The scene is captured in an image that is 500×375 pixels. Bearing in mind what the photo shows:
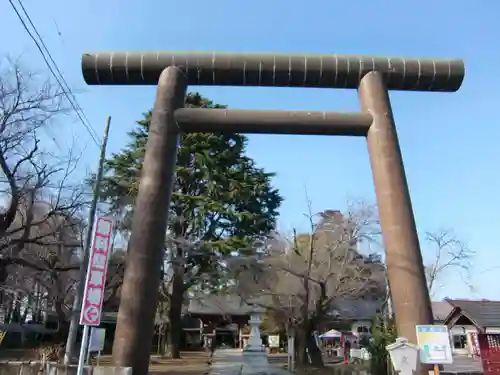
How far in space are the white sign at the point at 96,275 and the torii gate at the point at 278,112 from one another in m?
0.48

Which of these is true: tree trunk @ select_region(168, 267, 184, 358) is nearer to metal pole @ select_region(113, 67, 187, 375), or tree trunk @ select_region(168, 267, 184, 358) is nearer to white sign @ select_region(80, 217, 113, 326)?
metal pole @ select_region(113, 67, 187, 375)

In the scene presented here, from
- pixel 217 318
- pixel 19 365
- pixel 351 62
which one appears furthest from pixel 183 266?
pixel 351 62

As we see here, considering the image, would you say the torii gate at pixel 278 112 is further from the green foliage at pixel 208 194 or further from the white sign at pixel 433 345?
the green foliage at pixel 208 194

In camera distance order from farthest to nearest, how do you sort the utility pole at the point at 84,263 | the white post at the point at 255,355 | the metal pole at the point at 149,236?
the white post at the point at 255,355, the utility pole at the point at 84,263, the metal pole at the point at 149,236

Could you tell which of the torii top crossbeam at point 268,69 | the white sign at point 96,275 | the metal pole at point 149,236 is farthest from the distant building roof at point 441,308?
the white sign at point 96,275

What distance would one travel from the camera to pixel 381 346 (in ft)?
47.8

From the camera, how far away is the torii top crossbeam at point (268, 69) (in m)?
8.60

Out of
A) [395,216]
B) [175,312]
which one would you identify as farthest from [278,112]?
[175,312]

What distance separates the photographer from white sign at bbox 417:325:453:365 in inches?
264

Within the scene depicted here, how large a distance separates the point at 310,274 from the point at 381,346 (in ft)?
25.1

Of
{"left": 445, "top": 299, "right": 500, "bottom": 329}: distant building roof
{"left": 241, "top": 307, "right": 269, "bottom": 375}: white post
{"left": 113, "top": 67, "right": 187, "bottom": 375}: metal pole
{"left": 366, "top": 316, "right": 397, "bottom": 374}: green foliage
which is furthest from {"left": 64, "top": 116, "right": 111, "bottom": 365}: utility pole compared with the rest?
{"left": 445, "top": 299, "right": 500, "bottom": 329}: distant building roof

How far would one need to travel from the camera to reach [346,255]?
2127cm

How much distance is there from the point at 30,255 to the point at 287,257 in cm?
1320

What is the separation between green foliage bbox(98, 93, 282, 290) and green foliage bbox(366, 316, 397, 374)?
899 centimetres
